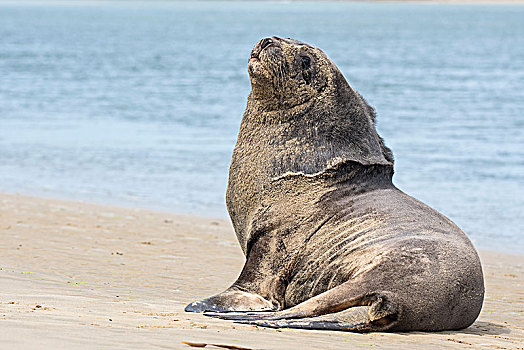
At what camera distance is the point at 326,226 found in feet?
18.5

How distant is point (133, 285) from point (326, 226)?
2078mm

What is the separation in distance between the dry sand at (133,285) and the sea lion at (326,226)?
200 mm

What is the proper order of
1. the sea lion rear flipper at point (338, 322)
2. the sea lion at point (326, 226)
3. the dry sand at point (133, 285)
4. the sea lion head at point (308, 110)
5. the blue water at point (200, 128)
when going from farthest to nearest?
the blue water at point (200, 128), the sea lion head at point (308, 110), the sea lion at point (326, 226), the sea lion rear flipper at point (338, 322), the dry sand at point (133, 285)

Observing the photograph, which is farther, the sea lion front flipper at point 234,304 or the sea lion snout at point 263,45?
the sea lion snout at point 263,45

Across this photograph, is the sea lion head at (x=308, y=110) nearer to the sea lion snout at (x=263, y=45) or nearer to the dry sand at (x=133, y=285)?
the sea lion snout at (x=263, y=45)

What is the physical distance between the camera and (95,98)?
28.2 metres

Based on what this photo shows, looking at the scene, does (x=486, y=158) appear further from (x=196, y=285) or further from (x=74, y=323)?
(x=74, y=323)

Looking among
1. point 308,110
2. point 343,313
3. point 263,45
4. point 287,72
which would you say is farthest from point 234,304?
point 263,45

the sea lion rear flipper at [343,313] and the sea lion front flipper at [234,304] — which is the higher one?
the sea lion rear flipper at [343,313]

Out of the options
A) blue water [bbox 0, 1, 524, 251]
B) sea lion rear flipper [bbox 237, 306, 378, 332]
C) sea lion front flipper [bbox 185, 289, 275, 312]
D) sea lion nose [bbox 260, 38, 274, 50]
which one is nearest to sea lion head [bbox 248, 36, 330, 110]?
sea lion nose [bbox 260, 38, 274, 50]

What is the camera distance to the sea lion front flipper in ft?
17.8

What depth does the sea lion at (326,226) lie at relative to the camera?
16.9ft

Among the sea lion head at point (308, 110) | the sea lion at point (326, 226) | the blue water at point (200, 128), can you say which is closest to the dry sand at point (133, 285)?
the sea lion at point (326, 226)

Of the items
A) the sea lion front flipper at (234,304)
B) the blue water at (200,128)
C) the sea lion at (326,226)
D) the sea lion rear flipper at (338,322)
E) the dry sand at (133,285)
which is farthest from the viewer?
the blue water at (200,128)
